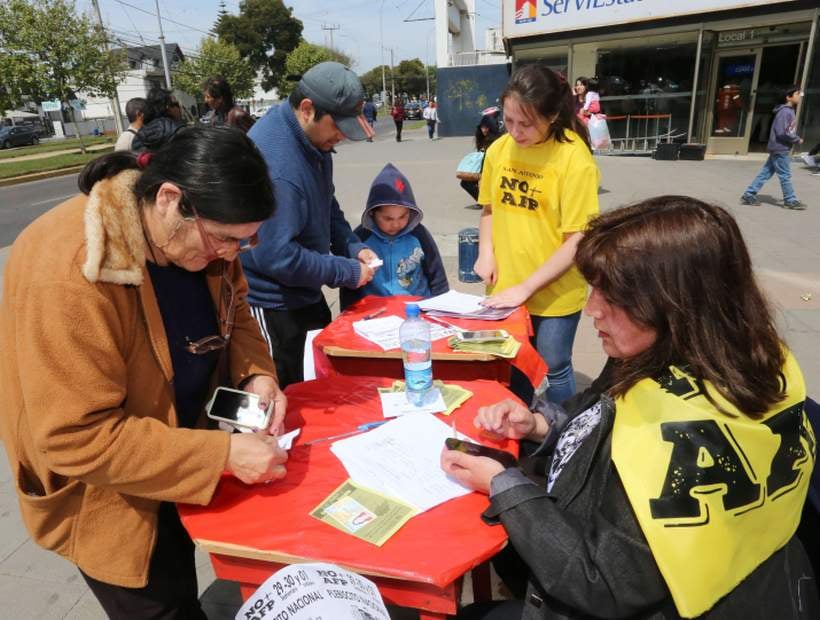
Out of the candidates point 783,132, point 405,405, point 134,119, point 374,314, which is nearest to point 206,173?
point 405,405

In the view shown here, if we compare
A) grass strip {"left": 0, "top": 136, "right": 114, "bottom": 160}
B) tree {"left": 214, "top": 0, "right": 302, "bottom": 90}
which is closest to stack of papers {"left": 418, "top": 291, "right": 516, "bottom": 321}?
grass strip {"left": 0, "top": 136, "right": 114, "bottom": 160}

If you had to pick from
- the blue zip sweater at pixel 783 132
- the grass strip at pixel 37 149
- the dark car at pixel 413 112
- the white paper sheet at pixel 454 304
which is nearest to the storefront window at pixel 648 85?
the blue zip sweater at pixel 783 132

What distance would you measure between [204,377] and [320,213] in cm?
108

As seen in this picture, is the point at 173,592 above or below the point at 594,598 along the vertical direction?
below

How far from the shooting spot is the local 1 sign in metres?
11.8

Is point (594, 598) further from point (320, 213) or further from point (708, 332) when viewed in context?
point (320, 213)

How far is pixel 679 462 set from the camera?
3.44 feet

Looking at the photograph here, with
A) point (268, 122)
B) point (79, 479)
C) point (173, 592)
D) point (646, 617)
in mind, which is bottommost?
point (173, 592)

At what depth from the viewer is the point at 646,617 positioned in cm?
112

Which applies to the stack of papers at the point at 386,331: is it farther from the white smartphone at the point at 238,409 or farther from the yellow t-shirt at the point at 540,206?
the white smartphone at the point at 238,409

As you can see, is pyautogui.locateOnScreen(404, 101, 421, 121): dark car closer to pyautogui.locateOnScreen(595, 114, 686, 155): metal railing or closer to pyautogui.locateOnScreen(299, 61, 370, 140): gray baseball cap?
pyautogui.locateOnScreen(595, 114, 686, 155): metal railing

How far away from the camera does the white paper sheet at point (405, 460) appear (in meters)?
1.42

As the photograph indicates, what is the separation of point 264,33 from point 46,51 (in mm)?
41079

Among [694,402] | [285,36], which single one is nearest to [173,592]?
[694,402]
